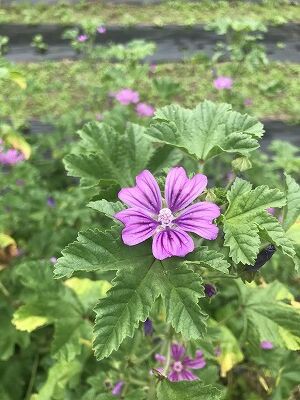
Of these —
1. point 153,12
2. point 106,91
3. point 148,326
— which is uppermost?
point 148,326

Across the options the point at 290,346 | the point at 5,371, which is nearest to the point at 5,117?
the point at 5,371

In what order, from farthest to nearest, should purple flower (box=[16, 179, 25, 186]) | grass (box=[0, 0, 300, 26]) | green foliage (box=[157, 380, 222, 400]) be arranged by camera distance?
grass (box=[0, 0, 300, 26])
purple flower (box=[16, 179, 25, 186])
green foliage (box=[157, 380, 222, 400])

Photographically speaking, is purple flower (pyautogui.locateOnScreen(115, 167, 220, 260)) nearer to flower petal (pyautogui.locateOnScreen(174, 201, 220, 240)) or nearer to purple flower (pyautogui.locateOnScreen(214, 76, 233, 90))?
flower petal (pyautogui.locateOnScreen(174, 201, 220, 240))

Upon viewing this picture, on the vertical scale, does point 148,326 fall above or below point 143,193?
below

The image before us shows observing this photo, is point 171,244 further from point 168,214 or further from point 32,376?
point 32,376

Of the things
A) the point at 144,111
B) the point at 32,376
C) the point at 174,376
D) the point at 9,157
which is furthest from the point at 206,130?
the point at 144,111

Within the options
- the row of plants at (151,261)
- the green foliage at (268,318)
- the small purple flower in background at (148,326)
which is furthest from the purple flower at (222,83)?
the small purple flower in background at (148,326)

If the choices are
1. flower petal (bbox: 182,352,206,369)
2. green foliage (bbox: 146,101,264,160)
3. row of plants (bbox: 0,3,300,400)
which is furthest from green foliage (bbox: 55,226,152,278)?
flower petal (bbox: 182,352,206,369)
